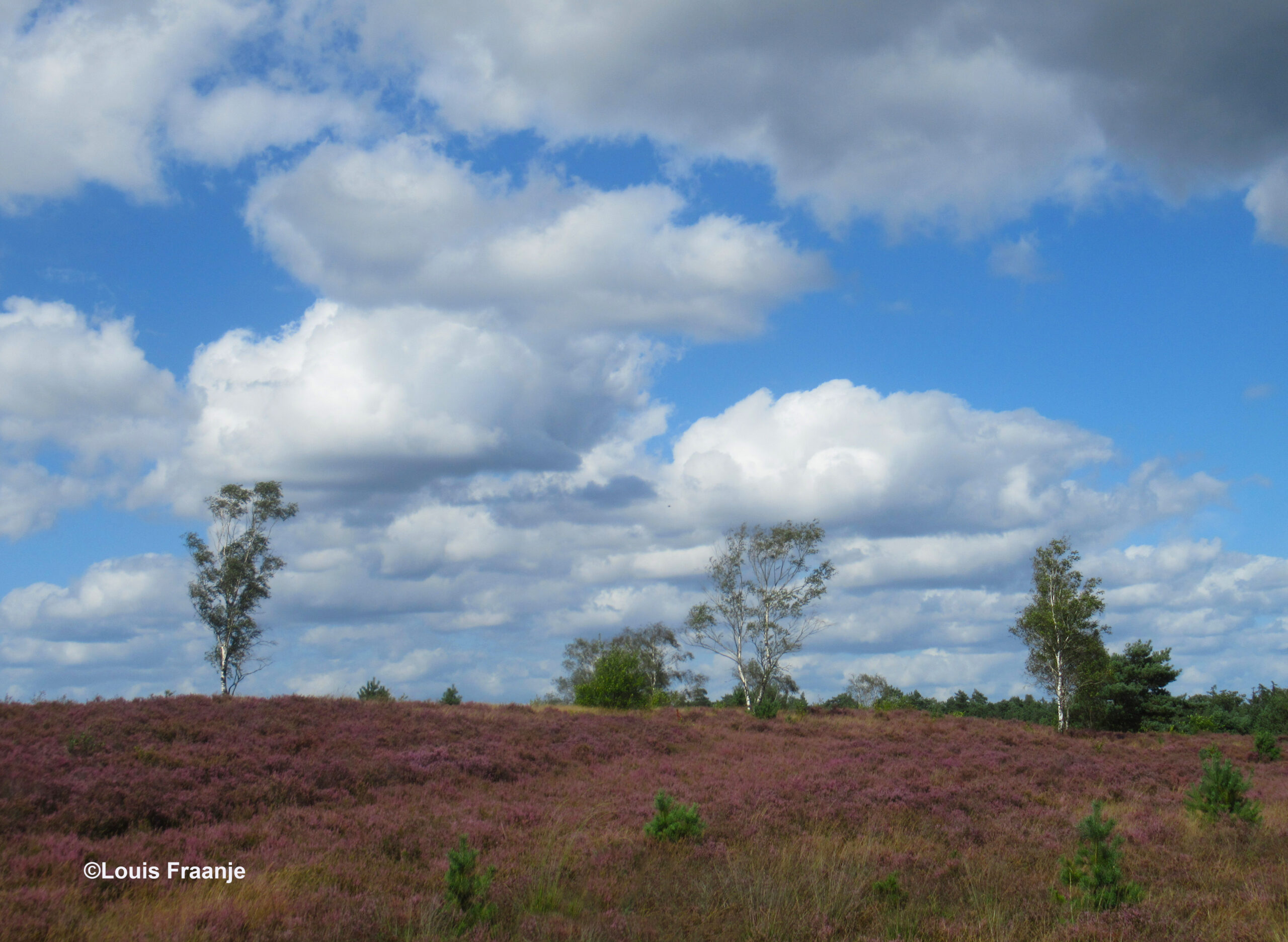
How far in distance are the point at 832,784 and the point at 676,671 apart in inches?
2084

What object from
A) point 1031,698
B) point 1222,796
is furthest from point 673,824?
point 1031,698

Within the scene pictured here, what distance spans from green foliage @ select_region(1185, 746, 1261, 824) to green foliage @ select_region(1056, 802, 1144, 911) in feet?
23.2

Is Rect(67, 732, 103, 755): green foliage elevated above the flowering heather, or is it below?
above

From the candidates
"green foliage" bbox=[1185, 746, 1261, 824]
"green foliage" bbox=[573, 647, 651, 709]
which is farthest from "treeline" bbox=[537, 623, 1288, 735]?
"green foliage" bbox=[1185, 746, 1261, 824]

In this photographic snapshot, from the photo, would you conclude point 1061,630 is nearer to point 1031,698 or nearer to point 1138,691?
point 1138,691

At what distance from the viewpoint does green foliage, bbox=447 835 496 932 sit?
8273 mm

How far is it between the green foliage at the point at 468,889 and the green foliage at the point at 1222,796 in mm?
14216

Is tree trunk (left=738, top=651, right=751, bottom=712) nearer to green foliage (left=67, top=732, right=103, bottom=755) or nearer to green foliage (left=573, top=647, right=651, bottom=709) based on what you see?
green foliage (left=573, top=647, right=651, bottom=709)

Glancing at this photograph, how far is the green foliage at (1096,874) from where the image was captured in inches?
353

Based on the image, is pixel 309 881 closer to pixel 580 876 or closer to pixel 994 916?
pixel 580 876

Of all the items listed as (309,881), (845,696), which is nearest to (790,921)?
(309,881)

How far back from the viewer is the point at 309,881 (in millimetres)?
9367

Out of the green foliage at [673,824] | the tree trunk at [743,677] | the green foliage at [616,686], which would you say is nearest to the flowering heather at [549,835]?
the green foliage at [673,824]

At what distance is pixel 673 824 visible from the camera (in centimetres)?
1229
